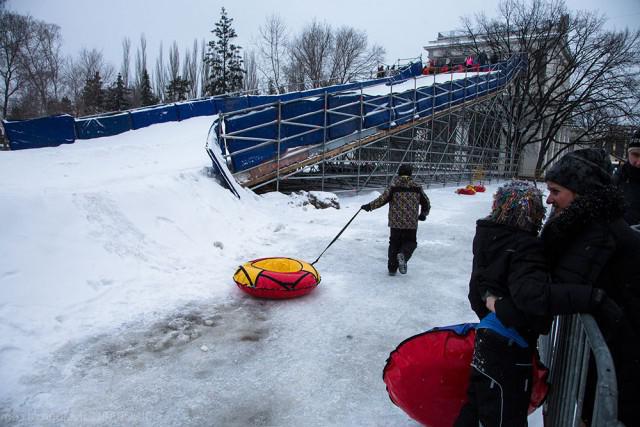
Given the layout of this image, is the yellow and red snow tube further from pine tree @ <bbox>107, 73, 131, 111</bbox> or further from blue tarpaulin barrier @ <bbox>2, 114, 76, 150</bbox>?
pine tree @ <bbox>107, 73, 131, 111</bbox>

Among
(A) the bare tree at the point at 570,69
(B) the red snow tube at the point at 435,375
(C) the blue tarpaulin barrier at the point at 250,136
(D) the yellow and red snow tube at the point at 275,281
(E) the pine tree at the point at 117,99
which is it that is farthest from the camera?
(E) the pine tree at the point at 117,99

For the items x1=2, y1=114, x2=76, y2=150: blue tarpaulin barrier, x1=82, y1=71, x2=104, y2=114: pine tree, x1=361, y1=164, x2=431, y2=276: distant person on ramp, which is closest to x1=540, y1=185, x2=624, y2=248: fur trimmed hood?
x1=361, y1=164, x2=431, y2=276: distant person on ramp

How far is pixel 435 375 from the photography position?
2.24 meters

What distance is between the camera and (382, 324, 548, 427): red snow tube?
2236 mm

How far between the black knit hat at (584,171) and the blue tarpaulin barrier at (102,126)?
1549 cm

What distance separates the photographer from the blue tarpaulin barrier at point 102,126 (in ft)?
46.3

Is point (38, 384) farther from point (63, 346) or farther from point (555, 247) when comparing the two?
point (555, 247)

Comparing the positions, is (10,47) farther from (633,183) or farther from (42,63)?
(633,183)

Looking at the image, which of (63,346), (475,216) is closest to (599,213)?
(63,346)

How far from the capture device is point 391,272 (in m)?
5.83

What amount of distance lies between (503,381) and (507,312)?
14.0 inches

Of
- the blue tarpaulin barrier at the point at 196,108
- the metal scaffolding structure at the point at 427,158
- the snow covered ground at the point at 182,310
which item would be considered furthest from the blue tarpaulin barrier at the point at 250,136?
the blue tarpaulin barrier at the point at 196,108

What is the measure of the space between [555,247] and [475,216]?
9612 millimetres

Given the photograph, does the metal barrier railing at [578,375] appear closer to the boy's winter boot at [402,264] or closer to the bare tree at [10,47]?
the boy's winter boot at [402,264]
